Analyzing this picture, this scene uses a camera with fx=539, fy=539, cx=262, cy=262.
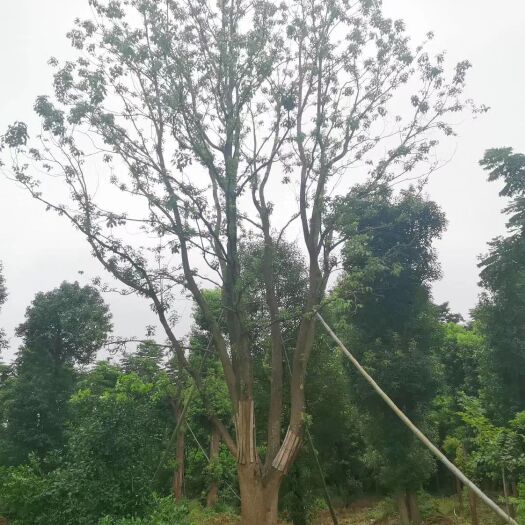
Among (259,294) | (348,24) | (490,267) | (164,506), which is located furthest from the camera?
(490,267)

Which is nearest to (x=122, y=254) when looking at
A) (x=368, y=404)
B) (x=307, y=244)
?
(x=307, y=244)

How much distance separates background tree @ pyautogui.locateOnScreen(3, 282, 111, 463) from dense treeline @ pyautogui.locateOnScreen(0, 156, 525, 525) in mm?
63

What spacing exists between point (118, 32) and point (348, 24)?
4092 millimetres

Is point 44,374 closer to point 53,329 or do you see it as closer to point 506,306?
point 53,329

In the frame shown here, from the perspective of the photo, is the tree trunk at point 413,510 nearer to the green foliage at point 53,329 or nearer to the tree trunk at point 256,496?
the tree trunk at point 256,496

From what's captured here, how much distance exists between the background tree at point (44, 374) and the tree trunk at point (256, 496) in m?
12.9

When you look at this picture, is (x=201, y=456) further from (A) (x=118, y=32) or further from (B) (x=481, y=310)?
(A) (x=118, y=32)

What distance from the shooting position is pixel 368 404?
15.0 m

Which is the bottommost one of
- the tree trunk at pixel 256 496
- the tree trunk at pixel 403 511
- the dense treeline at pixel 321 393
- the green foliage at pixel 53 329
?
the tree trunk at pixel 403 511

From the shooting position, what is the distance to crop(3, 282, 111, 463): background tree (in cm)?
2098

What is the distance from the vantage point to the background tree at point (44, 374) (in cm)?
2098

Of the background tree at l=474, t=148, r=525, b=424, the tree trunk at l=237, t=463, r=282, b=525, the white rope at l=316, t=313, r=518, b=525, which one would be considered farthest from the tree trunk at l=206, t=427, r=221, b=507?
the white rope at l=316, t=313, r=518, b=525

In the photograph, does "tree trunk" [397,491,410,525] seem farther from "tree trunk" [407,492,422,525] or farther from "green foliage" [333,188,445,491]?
"green foliage" [333,188,445,491]

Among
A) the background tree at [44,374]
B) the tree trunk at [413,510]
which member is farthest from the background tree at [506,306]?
the background tree at [44,374]
